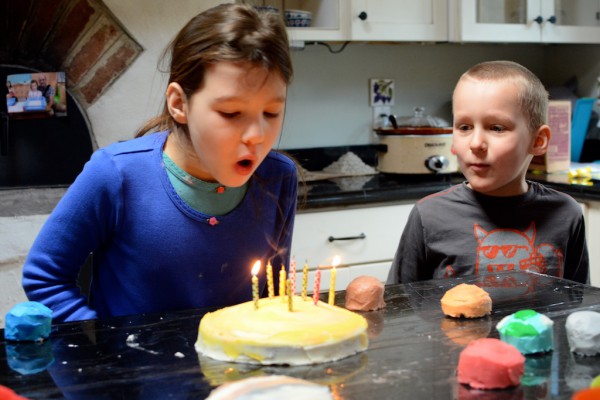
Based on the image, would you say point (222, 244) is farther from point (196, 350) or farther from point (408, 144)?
point (408, 144)

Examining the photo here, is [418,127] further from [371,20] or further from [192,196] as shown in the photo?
[192,196]

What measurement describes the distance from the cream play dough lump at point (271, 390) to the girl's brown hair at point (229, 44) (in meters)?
0.52

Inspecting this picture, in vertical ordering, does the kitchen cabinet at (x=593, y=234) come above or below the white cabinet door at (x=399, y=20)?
below

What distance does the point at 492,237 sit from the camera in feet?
5.10

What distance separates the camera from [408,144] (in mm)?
3000

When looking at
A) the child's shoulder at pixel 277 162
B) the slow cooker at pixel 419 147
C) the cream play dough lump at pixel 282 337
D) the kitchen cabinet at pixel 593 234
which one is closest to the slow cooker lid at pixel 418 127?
the slow cooker at pixel 419 147

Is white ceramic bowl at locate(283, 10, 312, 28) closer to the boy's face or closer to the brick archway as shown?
the brick archway

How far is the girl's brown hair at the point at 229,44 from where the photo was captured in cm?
114

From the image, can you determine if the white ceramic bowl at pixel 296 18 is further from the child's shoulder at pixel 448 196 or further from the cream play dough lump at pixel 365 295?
the cream play dough lump at pixel 365 295

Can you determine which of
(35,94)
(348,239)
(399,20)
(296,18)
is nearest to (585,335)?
(348,239)

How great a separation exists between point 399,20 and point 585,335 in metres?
2.33

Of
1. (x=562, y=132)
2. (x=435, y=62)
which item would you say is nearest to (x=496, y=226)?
(x=562, y=132)

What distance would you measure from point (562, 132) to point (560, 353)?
237 centimetres

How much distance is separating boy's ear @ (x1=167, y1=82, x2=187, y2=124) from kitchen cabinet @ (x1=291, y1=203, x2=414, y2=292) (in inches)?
56.0
